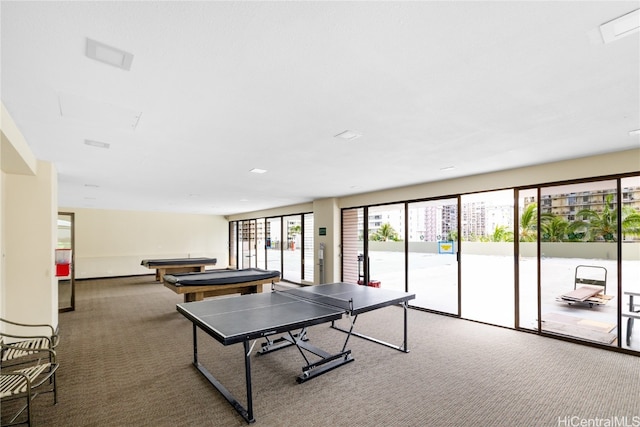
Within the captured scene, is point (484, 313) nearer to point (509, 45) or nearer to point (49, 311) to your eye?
point (509, 45)

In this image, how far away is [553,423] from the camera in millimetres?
2535

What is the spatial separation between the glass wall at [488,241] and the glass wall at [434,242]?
20cm

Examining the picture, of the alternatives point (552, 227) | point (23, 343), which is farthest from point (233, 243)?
point (552, 227)

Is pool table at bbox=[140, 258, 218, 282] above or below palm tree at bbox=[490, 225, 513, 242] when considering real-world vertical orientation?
below

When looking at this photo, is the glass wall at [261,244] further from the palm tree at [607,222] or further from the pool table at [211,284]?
the palm tree at [607,222]

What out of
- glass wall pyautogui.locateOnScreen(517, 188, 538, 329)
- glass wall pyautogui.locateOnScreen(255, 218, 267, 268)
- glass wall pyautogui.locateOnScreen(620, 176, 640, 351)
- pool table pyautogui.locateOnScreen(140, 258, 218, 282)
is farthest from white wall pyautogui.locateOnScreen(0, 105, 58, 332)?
glass wall pyautogui.locateOnScreen(620, 176, 640, 351)

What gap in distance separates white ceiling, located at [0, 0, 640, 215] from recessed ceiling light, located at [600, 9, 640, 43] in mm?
44

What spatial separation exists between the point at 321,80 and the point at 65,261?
4888 mm

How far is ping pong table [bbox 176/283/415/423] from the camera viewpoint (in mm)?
2701

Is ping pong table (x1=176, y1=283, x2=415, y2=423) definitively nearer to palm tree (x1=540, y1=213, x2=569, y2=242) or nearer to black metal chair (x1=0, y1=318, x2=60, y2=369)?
black metal chair (x1=0, y1=318, x2=60, y2=369)

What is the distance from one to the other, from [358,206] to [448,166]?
330 cm

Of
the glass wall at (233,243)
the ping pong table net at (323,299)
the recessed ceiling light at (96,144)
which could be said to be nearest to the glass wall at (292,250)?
the glass wall at (233,243)

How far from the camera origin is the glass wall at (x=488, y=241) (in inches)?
212

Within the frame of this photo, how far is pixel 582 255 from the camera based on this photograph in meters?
4.68
